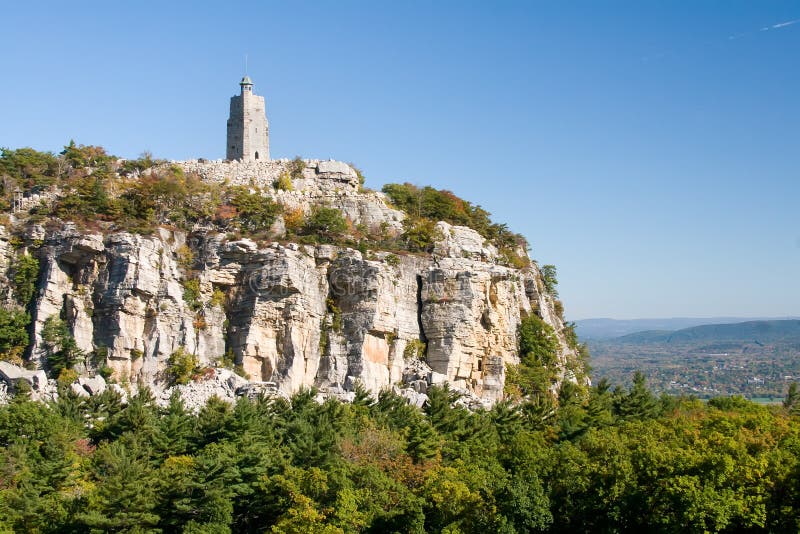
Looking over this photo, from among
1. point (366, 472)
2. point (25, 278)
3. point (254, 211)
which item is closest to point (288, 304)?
point (254, 211)

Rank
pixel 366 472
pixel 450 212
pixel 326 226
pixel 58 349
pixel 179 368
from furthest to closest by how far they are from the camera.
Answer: pixel 450 212, pixel 326 226, pixel 179 368, pixel 58 349, pixel 366 472

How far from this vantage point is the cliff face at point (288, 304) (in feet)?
171

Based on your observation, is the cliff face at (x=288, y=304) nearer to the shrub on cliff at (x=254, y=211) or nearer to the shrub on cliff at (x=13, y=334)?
the shrub on cliff at (x=13, y=334)

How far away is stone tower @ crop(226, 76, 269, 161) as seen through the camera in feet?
218

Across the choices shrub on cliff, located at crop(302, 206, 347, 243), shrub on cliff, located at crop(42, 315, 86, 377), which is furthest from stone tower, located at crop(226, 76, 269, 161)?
shrub on cliff, located at crop(42, 315, 86, 377)

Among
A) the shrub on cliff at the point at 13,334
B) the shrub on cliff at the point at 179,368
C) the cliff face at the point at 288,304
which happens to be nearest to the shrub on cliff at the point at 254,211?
the cliff face at the point at 288,304

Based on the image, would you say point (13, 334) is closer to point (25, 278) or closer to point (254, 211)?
point (25, 278)

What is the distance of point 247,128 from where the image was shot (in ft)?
218

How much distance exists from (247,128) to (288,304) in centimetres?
1662

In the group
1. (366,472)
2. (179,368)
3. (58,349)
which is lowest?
(366,472)

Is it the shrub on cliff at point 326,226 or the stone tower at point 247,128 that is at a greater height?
the stone tower at point 247,128

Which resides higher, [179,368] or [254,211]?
[254,211]

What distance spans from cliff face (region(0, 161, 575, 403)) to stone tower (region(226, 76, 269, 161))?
4.08 metres

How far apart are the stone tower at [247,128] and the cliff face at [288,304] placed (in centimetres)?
408
